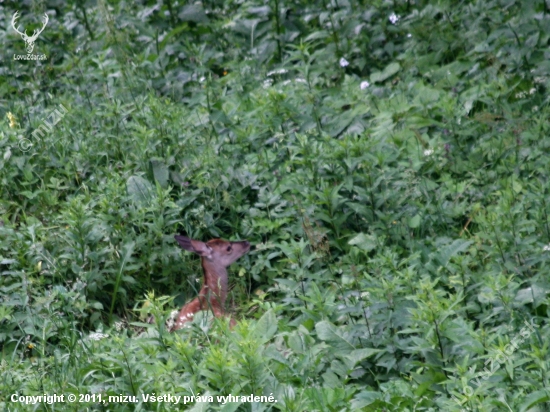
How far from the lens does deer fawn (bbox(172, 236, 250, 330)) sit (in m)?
4.26

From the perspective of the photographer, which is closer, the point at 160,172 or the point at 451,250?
the point at 451,250

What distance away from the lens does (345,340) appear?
3.60m

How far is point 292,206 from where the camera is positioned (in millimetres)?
4684

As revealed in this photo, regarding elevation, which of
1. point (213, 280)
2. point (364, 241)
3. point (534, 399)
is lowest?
point (213, 280)

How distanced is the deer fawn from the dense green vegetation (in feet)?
0.46

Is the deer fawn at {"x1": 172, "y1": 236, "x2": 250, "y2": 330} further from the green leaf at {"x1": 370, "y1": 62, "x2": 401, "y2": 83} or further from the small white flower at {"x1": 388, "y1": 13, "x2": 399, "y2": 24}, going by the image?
the small white flower at {"x1": 388, "y1": 13, "x2": 399, "y2": 24}

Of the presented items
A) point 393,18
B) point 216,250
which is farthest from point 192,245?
point 393,18

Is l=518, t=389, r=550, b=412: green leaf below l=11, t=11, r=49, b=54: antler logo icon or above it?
above

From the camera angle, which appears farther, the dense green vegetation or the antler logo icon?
the antler logo icon

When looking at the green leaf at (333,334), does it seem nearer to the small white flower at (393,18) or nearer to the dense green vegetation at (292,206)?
the dense green vegetation at (292,206)

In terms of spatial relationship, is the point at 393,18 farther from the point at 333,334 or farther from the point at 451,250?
the point at 333,334

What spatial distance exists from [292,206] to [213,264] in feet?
1.88

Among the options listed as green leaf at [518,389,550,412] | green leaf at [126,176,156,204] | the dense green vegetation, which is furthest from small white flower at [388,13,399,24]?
green leaf at [518,389,550,412]

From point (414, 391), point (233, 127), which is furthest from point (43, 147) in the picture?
point (414, 391)
